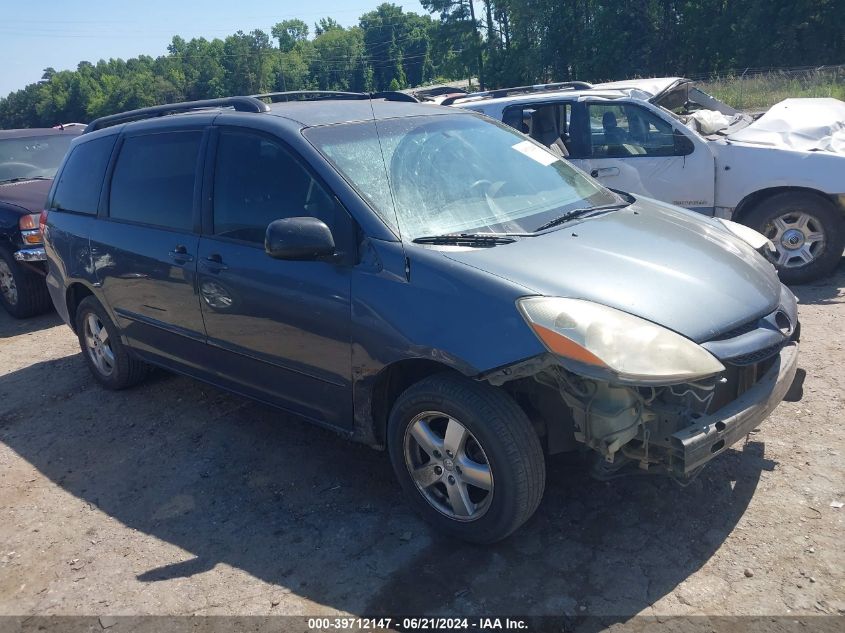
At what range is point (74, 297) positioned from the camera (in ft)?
18.2

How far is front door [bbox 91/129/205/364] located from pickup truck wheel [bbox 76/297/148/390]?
260 millimetres

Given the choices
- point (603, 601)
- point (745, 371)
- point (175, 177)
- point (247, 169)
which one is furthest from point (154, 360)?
point (745, 371)

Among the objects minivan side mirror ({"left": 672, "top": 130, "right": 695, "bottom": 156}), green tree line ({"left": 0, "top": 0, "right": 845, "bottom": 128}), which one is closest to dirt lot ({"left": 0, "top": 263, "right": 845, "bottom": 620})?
minivan side mirror ({"left": 672, "top": 130, "right": 695, "bottom": 156})

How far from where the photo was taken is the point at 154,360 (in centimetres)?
482

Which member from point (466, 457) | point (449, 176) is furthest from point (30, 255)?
point (466, 457)

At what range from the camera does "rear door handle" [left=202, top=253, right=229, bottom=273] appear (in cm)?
394

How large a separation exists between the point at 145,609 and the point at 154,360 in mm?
2099

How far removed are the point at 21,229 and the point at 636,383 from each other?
706 cm

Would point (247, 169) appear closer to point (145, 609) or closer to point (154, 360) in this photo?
point (154, 360)

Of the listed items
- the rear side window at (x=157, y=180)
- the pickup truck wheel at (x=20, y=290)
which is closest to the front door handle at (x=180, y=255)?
the rear side window at (x=157, y=180)

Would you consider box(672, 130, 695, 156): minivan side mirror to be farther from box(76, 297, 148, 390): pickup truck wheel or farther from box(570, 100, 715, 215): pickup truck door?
box(76, 297, 148, 390): pickup truck wheel

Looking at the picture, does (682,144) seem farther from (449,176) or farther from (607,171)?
(449,176)

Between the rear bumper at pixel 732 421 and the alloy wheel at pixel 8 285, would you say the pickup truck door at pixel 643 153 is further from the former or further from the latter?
the alloy wheel at pixel 8 285

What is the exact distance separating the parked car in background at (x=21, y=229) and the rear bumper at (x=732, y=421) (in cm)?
678
